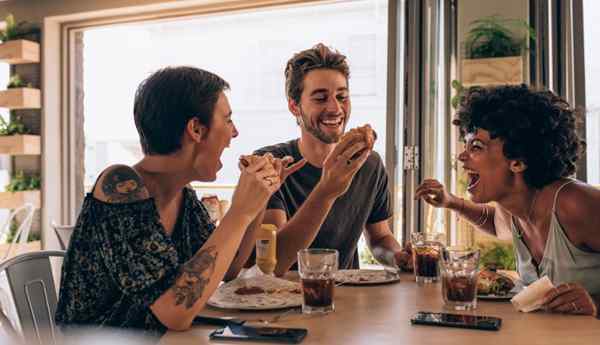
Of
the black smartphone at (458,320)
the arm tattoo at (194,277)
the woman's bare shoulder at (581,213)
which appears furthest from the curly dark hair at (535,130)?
the arm tattoo at (194,277)

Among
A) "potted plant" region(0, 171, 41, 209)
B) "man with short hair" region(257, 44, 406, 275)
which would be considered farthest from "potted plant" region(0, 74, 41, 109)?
"man with short hair" region(257, 44, 406, 275)

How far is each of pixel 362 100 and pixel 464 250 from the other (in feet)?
10.9

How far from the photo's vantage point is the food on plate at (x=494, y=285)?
1.47 metres

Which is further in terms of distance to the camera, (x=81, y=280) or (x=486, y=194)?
(x=486, y=194)

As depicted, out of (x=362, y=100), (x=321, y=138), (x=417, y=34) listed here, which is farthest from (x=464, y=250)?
(x=362, y=100)

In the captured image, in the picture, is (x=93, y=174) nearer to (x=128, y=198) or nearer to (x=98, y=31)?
(x=98, y=31)

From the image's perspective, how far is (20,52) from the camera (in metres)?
4.75

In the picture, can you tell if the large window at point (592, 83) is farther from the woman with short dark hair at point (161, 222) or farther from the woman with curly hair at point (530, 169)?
the woman with short dark hair at point (161, 222)

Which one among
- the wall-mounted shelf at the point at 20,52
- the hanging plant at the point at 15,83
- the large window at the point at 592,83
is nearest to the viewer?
the large window at the point at 592,83

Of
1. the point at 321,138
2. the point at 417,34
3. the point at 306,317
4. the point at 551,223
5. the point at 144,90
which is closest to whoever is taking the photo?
the point at 306,317

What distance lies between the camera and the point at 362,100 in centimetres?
455

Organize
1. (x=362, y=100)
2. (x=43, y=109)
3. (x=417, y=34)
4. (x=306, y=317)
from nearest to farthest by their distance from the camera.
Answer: (x=306, y=317)
(x=417, y=34)
(x=362, y=100)
(x=43, y=109)

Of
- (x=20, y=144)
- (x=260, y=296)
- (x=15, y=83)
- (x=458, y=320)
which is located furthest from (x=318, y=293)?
(x=15, y=83)

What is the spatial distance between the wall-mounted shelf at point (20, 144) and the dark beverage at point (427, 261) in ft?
13.4
